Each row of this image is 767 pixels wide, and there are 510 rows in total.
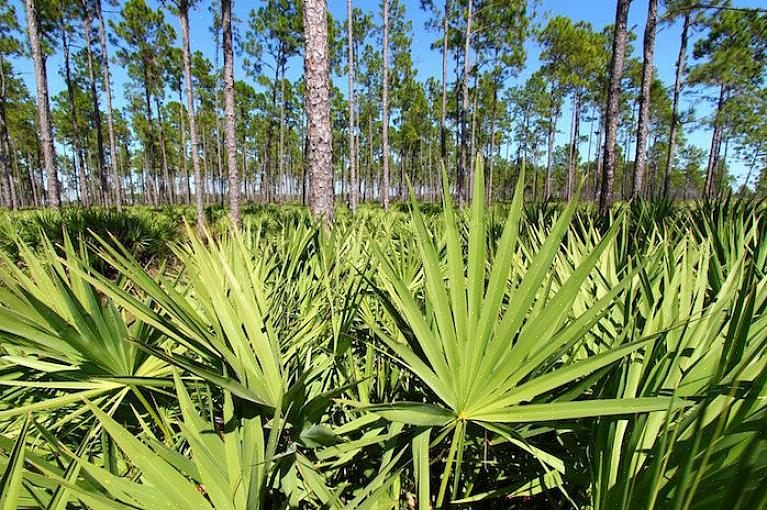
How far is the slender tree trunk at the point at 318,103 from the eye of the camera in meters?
4.17

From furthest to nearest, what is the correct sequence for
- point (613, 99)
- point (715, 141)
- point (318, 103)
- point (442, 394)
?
point (715, 141), point (613, 99), point (318, 103), point (442, 394)

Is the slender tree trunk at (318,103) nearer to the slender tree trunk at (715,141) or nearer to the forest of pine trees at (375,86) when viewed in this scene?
the forest of pine trees at (375,86)

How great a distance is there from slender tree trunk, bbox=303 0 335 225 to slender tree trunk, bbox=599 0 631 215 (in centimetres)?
537

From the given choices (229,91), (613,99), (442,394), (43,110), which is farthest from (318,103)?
(43,110)

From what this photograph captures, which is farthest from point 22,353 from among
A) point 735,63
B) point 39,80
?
point 735,63

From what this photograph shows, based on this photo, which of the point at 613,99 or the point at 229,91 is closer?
the point at 613,99

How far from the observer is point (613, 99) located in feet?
26.1

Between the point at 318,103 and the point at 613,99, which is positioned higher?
the point at 613,99

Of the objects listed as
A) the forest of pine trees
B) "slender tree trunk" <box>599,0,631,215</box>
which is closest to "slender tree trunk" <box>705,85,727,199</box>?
→ the forest of pine trees

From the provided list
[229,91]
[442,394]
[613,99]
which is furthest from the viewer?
[229,91]

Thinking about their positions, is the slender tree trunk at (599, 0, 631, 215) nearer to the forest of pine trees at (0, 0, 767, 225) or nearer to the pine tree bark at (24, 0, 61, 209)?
the forest of pine trees at (0, 0, 767, 225)

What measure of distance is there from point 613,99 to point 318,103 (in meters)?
7.11

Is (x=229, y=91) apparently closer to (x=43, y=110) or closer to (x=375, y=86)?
(x=43, y=110)

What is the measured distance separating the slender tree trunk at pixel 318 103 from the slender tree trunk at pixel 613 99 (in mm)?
5367
